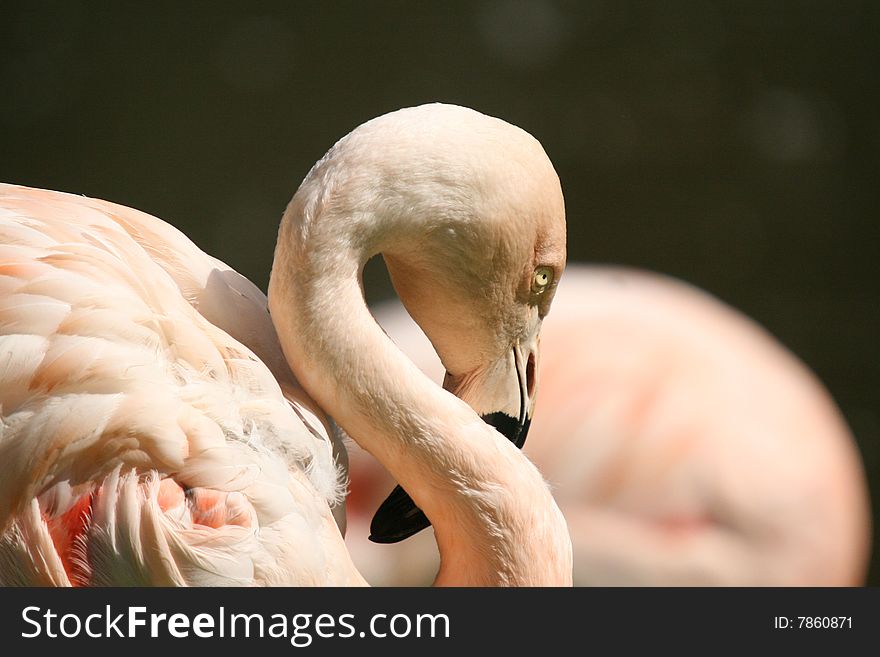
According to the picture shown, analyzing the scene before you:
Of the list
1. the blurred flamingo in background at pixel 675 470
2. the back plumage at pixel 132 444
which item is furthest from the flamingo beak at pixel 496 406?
the blurred flamingo in background at pixel 675 470

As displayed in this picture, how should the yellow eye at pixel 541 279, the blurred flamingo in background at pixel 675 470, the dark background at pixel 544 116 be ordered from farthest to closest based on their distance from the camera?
the dark background at pixel 544 116 → the blurred flamingo in background at pixel 675 470 → the yellow eye at pixel 541 279

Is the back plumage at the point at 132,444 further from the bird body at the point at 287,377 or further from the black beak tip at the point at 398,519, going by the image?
the black beak tip at the point at 398,519

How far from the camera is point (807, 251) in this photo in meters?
4.04

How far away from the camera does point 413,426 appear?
63.2 inches

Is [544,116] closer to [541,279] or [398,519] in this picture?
[541,279]

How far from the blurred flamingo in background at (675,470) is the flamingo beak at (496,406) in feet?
1.53

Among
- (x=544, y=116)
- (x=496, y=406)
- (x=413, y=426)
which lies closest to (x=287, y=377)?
(x=413, y=426)

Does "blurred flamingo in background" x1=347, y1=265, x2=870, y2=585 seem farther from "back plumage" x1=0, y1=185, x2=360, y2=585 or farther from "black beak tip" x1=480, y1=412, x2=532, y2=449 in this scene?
"back plumage" x1=0, y1=185, x2=360, y2=585

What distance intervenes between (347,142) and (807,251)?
9.48ft

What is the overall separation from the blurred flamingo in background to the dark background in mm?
1630

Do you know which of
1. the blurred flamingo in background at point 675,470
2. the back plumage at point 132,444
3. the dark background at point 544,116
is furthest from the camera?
the dark background at point 544,116

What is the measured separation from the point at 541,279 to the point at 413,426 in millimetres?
316

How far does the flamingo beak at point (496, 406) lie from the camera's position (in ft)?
5.75
